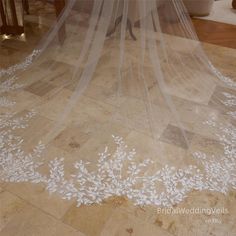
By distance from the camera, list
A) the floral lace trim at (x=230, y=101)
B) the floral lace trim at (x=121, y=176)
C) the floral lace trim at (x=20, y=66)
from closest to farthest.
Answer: the floral lace trim at (x=121, y=176) → the floral lace trim at (x=230, y=101) → the floral lace trim at (x=20, y=66)

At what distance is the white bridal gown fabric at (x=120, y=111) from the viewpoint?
5.05 ft

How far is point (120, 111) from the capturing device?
193 centimetres

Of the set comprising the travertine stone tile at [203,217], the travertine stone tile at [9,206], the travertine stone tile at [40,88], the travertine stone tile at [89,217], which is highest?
the travertine stone tile at [40,88]

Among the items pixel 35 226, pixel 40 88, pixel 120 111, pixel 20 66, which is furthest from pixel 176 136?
pixel 20 66

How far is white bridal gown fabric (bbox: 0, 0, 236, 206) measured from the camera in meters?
1.54

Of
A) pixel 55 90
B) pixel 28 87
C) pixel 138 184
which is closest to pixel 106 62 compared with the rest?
pixel 55 90

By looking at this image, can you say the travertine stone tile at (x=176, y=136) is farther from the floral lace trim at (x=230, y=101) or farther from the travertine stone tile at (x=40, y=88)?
the travertine stone tile at (x=40, y=88)

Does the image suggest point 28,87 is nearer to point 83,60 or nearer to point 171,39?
point 83,60

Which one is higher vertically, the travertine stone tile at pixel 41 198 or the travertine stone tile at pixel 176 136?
the travertine stone tile at pixel 176 136

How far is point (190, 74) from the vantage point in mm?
2199

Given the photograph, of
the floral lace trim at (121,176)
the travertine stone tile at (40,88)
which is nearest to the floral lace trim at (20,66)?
the travertine stone tile at (40,88)

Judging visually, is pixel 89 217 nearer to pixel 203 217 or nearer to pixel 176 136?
pixel 203 217

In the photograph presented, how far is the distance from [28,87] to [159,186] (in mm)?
1227

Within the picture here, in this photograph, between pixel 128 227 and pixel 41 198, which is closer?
pixel 128 227
